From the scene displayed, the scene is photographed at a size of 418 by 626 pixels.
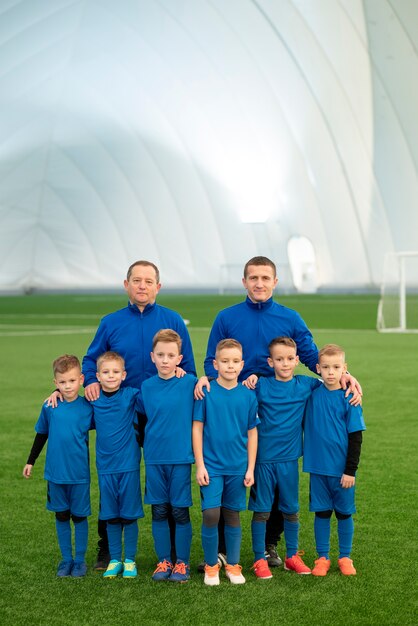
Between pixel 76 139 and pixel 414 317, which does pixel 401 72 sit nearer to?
pixel 414 317

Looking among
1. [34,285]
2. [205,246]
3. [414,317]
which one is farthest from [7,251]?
[414,317]

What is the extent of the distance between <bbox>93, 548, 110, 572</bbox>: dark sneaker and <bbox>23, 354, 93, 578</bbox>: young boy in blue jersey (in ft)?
0.38

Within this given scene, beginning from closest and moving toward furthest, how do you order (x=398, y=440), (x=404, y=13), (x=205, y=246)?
1. (x=398, y=440)
2. (x=404, y=13)
3. (x=205, y=246)

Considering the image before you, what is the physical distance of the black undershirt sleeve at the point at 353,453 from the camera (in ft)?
17.8

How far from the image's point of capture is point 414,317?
30406 millimetres

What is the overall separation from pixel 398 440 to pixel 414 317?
21467mm

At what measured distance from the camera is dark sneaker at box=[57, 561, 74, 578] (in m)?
5.48

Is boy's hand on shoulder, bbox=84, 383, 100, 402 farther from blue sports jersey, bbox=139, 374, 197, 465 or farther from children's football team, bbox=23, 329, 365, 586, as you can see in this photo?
blue sports jersey, bbox=139, 374, 197, 465

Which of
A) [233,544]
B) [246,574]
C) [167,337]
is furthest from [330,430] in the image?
[167,337]

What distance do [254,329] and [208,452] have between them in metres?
0.91

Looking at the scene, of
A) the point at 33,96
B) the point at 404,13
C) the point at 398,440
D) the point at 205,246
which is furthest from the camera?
the point at 205,246

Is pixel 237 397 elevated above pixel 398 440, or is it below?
above

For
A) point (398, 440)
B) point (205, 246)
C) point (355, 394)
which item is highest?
point (205, 246)

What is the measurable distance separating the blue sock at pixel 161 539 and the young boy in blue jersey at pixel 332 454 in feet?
2.73
